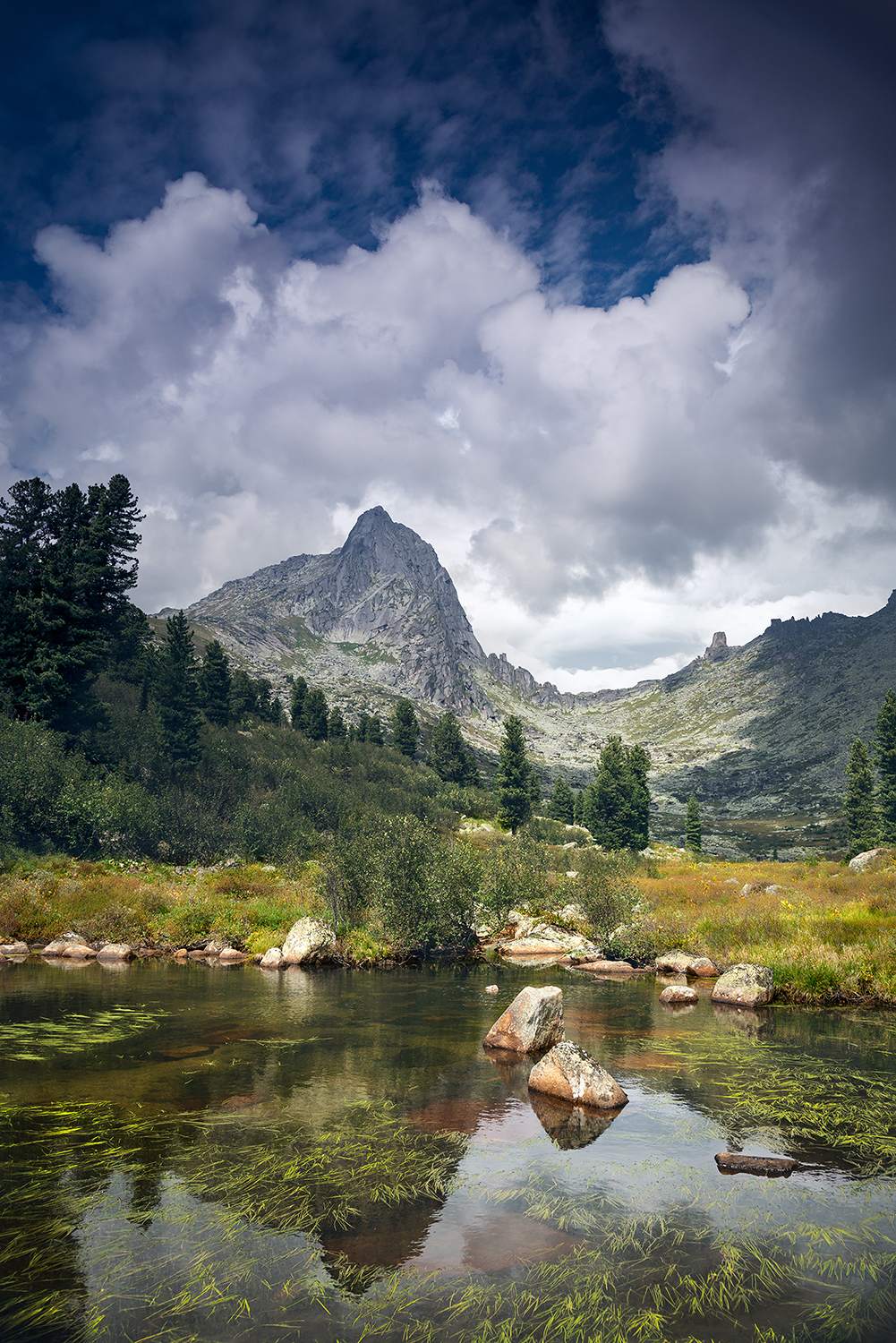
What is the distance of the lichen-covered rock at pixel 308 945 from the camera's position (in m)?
37.5

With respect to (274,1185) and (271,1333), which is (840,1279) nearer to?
(271,1333)

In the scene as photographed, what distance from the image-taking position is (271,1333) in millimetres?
6973

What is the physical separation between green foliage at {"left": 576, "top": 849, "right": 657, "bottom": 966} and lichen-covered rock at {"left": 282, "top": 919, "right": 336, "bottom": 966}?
16.6 m

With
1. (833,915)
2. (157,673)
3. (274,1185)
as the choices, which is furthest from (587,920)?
(157,673)

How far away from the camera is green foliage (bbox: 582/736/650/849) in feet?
382

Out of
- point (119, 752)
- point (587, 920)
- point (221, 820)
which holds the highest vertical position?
point (119, 752)

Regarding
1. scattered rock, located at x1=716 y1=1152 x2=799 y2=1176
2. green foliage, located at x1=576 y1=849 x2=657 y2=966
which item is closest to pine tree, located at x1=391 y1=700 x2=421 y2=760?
green foliage, located at x1=576 y1=849 x2=657 y2=966

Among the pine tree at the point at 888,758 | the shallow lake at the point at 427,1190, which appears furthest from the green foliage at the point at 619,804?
the shallow lake at the point at 427,1190

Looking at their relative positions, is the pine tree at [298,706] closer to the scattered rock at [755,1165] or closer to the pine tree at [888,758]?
the pine tree at [888,758]

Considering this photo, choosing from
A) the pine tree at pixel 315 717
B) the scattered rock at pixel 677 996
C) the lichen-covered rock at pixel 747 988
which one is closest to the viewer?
the lichen-covered rock at pixel 747 988

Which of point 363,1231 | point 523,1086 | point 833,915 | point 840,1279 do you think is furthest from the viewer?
point 833,915

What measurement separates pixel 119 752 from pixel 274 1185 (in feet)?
222

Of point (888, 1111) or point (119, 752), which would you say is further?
point (119, 752)

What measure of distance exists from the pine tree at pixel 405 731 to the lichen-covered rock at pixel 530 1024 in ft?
399
